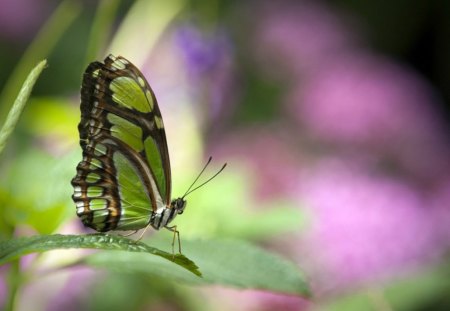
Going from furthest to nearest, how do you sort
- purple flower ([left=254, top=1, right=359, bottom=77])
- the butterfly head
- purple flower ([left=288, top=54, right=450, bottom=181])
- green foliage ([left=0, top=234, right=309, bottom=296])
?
purple flower ([left=254, top=1, right=359, bottom=77])
purple flower ([left=288, top=54, right=450, bottom=181])
the butterfly head
green foliage ([left=0, top=234, right=309, bottom=296])

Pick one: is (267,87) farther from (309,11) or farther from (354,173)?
(354,173)

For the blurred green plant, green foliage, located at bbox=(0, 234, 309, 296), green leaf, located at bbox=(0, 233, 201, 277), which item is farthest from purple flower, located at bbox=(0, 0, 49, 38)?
green leaf, located at bbox=(0, 233, 201, 277)

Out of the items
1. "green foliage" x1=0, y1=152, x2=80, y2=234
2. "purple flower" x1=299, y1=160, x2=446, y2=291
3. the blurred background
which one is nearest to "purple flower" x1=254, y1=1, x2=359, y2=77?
the blurred background

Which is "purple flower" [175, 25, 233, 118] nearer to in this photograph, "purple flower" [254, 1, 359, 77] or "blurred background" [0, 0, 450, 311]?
"blurred background" [0, 0, 450, 311]

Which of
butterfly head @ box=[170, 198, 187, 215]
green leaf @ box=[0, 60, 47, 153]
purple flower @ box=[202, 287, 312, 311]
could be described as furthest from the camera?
purple flower @ box=[202, 287, 312, 311]

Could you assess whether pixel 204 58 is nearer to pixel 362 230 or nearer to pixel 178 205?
pixel 362 230

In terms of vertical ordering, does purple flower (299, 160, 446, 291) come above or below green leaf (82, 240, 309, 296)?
above

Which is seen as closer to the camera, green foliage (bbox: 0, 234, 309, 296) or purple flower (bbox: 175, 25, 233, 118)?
green foliage (bbox: 0, 234, 309, 296)

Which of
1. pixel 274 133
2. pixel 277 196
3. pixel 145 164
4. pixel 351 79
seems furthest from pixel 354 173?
pixel 145 164

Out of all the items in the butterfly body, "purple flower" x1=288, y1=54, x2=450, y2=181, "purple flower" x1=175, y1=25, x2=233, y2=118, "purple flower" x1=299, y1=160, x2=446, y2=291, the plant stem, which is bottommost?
the plant stem
